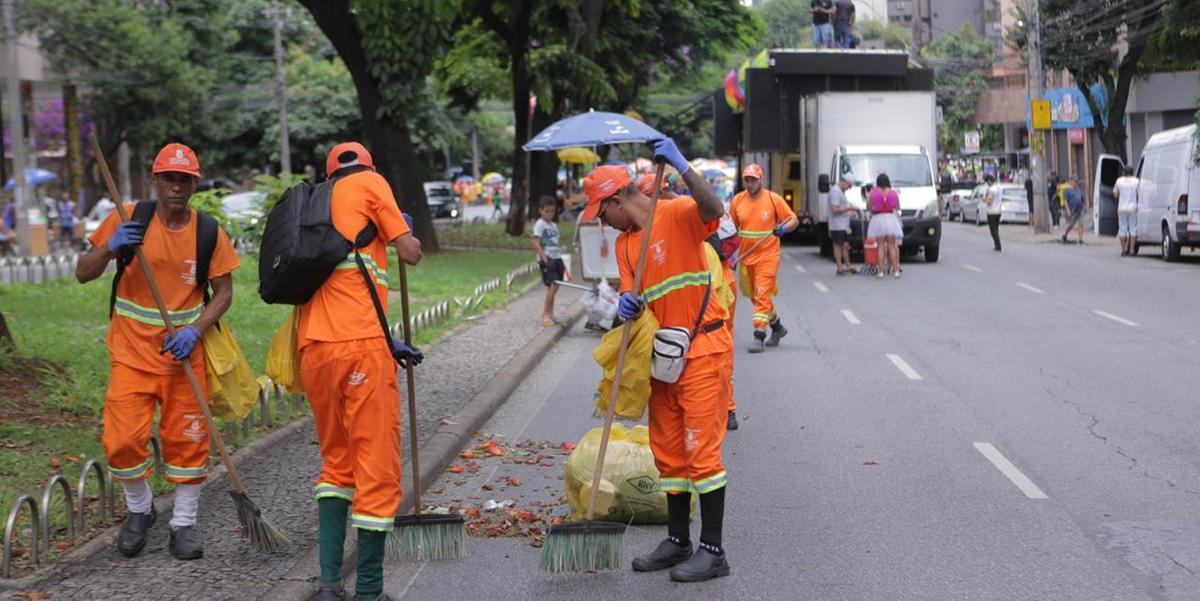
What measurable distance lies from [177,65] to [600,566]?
135 feet

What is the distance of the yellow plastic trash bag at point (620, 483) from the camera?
7.27 meters

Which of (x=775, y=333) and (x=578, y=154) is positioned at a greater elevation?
(x=578, y=154)

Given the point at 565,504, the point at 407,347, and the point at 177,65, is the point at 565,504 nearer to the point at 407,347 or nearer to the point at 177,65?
the point at 407,347

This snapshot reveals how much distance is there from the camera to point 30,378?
998 cm

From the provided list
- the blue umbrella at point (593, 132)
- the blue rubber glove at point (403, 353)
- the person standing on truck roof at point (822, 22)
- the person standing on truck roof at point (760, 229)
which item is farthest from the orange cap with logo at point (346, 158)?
the person standing on truck roof at point (822, 22)

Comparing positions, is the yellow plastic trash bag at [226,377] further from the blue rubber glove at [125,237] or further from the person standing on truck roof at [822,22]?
the person standing on truck roof at [822,22]

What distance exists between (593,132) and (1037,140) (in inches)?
882

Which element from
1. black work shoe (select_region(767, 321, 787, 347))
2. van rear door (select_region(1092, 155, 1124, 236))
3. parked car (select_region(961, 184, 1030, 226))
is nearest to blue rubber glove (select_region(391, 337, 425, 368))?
black work shoe (select_region(767, 321, 787, 347))

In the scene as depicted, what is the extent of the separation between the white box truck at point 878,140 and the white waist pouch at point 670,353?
2282 centimetres

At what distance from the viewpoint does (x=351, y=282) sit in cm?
586

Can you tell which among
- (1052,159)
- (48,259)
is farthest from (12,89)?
(1052,159)

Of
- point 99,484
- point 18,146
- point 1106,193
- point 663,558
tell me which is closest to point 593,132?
point 99,484

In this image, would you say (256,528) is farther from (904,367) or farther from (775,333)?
(775,333)

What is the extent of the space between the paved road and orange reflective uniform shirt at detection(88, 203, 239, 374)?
4.97 feet
